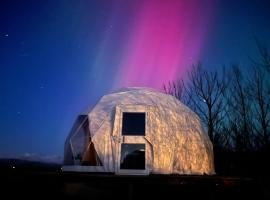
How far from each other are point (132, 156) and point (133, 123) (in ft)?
4.18

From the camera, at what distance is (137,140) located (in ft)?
37.2

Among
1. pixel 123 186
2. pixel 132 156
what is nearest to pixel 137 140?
pixel 132 156

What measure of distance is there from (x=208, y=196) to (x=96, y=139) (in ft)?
14.9

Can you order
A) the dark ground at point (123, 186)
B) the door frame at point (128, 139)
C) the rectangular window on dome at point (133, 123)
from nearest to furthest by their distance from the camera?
1. the dark ground at point (123, 186)
2. the door frame at point (128, 139)
3. the rectangular window on dome at point (133, 123)

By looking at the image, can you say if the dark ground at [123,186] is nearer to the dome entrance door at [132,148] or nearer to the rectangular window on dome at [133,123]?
the dome entrance door at [132,148]

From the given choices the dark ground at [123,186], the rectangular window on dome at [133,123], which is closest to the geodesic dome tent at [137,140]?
the rectangular window on dome at [133,123]

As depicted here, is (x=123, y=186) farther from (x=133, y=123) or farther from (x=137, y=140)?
(x=133, y=123)

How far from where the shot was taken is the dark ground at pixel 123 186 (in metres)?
8.74

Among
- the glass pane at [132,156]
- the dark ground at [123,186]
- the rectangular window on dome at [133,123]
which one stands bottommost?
the dark ground at [123,186]

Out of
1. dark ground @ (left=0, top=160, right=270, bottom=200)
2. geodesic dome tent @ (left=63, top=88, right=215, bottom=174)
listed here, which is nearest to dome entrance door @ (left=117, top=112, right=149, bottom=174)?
geodesic dome tent @ (left=63, top=88, right=215, bottom=174)

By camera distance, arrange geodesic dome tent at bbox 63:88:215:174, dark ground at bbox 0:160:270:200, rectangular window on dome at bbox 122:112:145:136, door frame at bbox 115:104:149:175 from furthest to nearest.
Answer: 1. rectangular window on dome at bbox 122:112:145:136
2. geodesic dome tent at bbox 63:88:215:174
3. door frame at bbox 115:104:149:175
4. dark ground at bbox 0:160:270:200

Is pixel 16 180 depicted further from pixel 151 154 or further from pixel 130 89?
pixel 130 89

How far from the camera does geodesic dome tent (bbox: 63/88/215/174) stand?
11.3 meters

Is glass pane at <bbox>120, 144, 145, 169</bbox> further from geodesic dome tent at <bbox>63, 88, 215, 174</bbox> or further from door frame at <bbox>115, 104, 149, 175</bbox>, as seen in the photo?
door frame at <bbox>115, 104, 149, 175</bbox>
